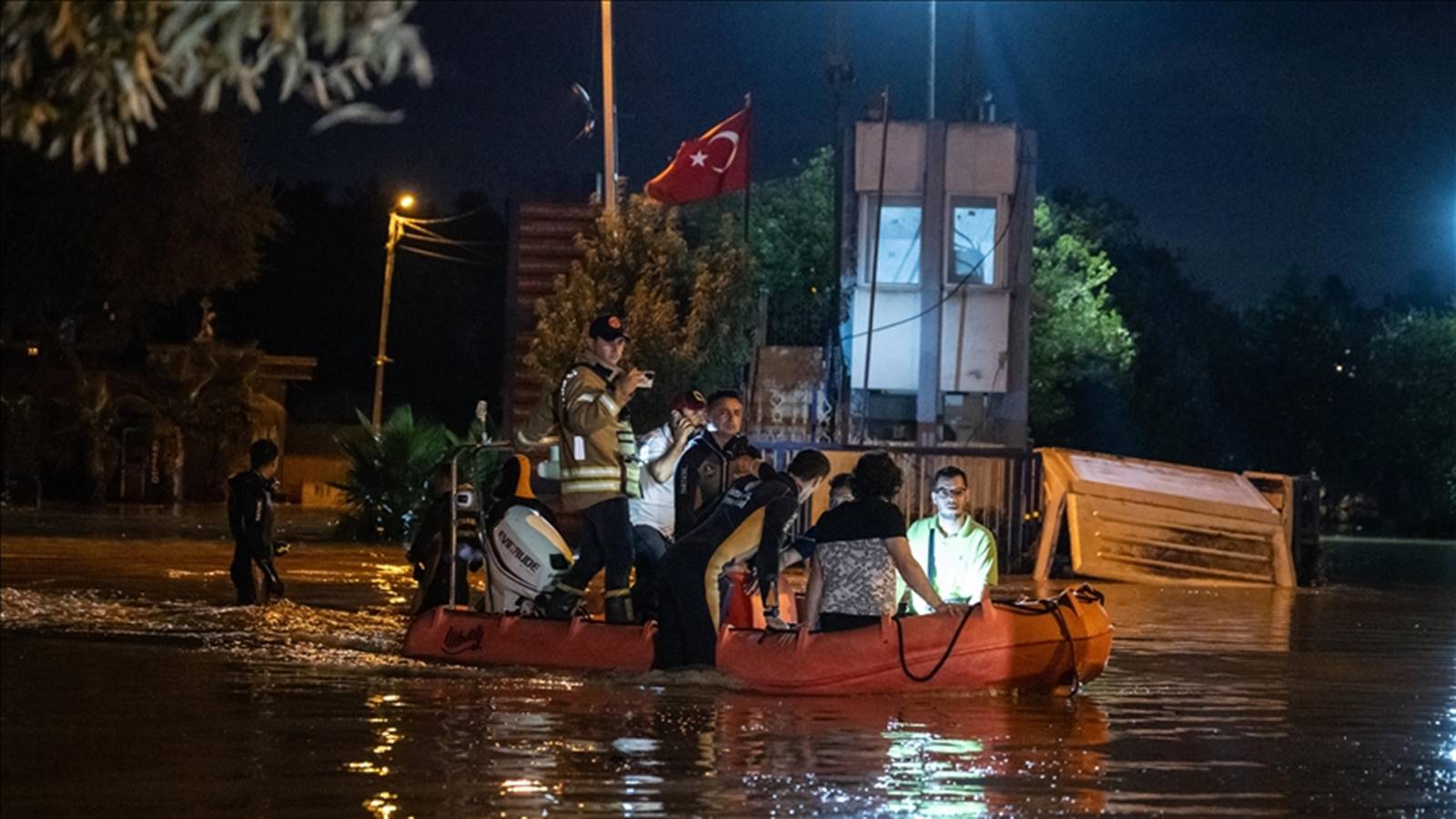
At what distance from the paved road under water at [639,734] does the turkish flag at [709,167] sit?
14.4 meters

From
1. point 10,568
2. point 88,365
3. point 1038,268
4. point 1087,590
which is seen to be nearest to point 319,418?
point 88,365

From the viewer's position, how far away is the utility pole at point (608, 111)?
27219 mm

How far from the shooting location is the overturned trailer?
2517cm

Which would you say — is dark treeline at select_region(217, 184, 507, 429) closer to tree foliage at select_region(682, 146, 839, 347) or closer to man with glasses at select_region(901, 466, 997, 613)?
tree foliage at select_region(682, 146, 839, 347)

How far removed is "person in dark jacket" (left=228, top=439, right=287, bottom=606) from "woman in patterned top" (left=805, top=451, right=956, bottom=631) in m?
5.25

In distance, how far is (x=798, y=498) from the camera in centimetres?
1273

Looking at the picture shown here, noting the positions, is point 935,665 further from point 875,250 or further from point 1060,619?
point 875,250

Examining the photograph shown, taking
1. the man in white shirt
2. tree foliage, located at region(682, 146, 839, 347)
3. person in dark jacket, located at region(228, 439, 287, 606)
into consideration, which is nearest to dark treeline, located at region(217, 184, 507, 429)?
tree foliage, located at region(682, 146, 839, 347)

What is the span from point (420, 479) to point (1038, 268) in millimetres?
23573

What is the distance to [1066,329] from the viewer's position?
1934 inches

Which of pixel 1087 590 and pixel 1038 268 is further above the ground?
pixel 1038 268

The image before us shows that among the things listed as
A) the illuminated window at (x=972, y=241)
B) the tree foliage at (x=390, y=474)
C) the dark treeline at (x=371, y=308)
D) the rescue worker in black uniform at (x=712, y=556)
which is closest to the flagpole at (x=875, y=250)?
the illuminated window at (x=972, y=241)

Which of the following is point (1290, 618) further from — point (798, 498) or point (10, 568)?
point (10, 568)

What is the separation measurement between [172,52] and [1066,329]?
45263mm
